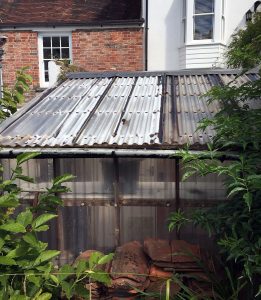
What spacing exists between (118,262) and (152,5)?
1115 cm

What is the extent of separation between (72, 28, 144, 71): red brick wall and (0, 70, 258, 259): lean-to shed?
27.2ft

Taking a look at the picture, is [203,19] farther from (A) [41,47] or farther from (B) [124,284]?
(B) [124,284]

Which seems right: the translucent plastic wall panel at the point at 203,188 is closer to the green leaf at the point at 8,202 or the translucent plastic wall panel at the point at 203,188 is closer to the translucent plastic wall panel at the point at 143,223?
the translucent plastic wall panel at the point at 143,223

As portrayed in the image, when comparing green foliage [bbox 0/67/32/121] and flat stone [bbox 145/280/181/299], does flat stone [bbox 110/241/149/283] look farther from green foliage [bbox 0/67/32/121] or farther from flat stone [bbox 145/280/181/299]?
green foliage [bbox 0/67/32/121]

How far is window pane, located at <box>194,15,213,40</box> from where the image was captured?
1244 cm

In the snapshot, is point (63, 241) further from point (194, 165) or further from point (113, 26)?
point (113, 26)

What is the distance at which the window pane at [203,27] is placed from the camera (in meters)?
12.4

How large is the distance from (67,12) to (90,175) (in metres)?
11.3

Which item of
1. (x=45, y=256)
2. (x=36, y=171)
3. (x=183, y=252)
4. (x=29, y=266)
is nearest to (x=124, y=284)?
(x=183, y=252)

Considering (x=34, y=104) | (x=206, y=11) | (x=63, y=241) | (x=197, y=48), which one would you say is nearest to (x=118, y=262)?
(x=63, y=241)

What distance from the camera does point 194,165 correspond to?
3.34m

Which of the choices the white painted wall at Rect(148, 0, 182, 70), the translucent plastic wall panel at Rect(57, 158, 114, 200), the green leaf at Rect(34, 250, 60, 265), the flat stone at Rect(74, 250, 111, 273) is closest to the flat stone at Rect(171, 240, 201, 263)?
the flat stone at Rect(74, 250, 111, 273)

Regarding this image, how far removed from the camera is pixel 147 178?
14.3ft

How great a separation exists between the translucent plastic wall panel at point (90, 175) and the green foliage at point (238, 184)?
1.15 m
